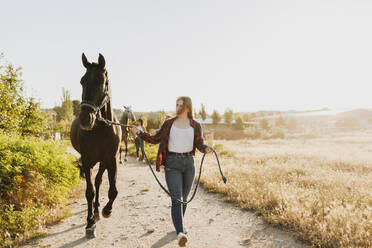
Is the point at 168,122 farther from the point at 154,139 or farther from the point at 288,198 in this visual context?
the point at 288,198

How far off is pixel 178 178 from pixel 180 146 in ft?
1.66

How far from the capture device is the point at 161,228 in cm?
451

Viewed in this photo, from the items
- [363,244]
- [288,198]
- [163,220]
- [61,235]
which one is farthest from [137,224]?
[363,244]

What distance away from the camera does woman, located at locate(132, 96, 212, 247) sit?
11.2ft

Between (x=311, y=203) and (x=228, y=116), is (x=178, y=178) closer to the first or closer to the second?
(x=311, y=203)

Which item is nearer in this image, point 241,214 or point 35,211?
point 35,211

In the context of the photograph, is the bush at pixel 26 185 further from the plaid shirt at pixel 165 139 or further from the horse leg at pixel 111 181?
the plaid shirt at pixel 165 139

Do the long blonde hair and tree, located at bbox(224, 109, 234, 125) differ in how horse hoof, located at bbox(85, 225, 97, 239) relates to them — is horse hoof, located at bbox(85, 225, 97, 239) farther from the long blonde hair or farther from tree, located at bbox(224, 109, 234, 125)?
tree, located at bbox(224, 109, 234, 125)

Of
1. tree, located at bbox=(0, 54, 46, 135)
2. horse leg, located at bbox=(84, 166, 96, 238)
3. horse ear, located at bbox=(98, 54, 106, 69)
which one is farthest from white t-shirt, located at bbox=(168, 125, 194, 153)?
tree, located at bbox=(0, 54, 46, 135)

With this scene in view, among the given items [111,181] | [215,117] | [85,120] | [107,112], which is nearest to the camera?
[85,120]

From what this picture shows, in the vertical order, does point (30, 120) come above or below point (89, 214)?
above

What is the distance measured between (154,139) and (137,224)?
7.17 ft

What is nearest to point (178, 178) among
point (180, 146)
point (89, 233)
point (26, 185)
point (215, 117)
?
point (180, 146)

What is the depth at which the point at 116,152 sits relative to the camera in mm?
4426
